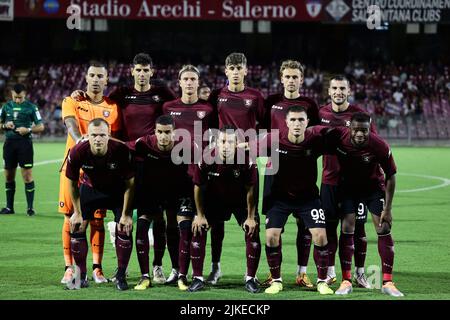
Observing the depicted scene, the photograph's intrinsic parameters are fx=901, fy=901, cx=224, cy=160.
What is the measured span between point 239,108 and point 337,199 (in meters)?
1.34

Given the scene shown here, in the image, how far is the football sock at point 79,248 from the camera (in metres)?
8.58

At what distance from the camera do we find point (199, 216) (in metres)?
8.50

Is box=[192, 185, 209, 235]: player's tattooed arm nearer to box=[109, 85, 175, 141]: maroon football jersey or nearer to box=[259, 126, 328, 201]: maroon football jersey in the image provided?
box=[259, 126, 328, 201]: maroon football jersey

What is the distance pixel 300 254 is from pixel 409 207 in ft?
23.0

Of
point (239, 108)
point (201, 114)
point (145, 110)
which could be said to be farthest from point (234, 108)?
point (145, 110)

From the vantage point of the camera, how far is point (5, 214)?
1419 cm

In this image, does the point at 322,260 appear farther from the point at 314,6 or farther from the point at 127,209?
the point at 314,6

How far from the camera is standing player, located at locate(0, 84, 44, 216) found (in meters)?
14.3

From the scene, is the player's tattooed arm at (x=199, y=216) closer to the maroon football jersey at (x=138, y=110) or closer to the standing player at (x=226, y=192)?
the standing player at (x=226, y=192)

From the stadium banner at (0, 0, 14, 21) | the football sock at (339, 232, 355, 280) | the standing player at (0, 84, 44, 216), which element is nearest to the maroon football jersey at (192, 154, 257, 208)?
the football sock at (339, 232, 355, 280)

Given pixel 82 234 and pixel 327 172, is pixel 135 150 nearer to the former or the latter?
pixel 82 234

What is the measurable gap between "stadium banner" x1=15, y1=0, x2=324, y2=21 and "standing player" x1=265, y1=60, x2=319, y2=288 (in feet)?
84.1

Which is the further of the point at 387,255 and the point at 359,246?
the point at 359,246

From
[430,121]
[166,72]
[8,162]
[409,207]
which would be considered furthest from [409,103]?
[8,162]
